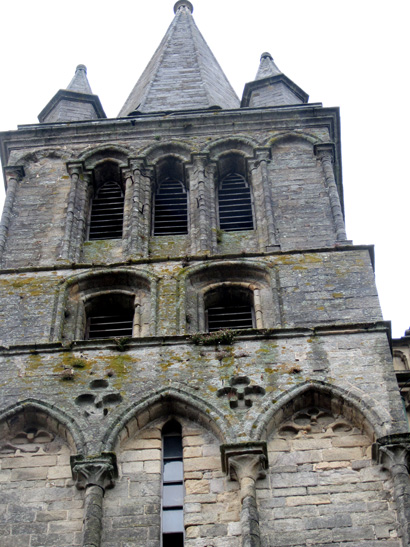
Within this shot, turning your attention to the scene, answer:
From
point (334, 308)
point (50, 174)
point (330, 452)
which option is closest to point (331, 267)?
point (334, 308)

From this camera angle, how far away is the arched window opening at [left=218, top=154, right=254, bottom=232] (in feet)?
63.6

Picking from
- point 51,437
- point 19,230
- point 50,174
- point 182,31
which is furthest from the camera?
point 182,31

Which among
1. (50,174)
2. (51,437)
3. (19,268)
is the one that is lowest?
(51,437)

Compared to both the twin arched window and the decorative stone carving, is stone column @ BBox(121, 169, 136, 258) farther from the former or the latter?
the decorative stone carving

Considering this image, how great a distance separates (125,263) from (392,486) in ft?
20.1

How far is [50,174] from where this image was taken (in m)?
20.5

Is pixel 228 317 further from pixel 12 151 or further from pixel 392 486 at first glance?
pixel 12 151

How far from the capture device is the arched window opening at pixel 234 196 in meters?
19.4

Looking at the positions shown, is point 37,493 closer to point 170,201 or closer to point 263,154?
point 170,201

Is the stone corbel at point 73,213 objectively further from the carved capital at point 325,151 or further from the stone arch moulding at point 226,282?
the carved capital at point 325,151

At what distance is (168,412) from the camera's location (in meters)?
14.0

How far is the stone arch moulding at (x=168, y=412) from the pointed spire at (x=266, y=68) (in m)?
12.6

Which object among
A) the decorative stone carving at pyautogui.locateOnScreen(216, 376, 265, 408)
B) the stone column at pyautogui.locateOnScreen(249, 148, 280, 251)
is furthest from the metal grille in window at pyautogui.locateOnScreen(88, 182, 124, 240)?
the decorative stone carving at pyautogui.locateOnScreen(216, 376, 265, 408)

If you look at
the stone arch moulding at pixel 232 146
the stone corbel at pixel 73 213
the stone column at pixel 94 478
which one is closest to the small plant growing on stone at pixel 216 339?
the stone column at pixel 94 478
